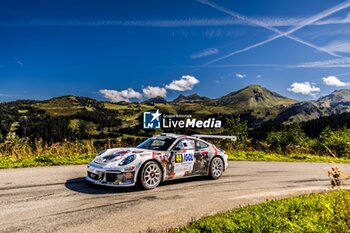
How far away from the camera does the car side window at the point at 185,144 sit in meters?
9.87

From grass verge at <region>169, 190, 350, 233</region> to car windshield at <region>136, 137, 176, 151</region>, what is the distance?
11.3 ft

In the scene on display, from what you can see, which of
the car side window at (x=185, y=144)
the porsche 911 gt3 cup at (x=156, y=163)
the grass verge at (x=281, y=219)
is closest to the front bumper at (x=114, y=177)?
the porsche 911 gt3 cup at (x=156, y=163)

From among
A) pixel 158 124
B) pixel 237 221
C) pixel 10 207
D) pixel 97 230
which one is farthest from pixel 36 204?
pixel 158 124

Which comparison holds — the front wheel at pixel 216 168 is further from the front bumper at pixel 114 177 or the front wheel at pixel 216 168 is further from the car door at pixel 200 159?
the front bumper at pixel 114 177

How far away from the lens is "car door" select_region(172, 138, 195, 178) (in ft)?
31.4

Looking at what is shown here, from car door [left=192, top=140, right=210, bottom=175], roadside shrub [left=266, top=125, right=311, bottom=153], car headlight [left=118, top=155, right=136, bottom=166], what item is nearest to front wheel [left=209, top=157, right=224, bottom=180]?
car door [left=192, top=140, right=210, bottom=175]

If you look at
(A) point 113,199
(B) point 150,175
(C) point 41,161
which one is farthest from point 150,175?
(C) point 41,161

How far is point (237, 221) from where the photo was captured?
19.4 feet

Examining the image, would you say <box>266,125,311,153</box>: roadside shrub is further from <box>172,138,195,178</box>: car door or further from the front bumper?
the front bumper

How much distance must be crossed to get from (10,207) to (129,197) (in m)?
2.65

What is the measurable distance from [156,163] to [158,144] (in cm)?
97

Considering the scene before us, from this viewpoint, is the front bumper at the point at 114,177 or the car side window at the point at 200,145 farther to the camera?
the car side window at the point at 200,145

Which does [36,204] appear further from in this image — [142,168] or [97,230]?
[142,168]

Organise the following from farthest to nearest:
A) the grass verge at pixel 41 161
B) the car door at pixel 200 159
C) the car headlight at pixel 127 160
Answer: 1. the grass verge at pixel 41 161
2. the car door at pixel 200 159
3. the car headlight at pixel 127 160
